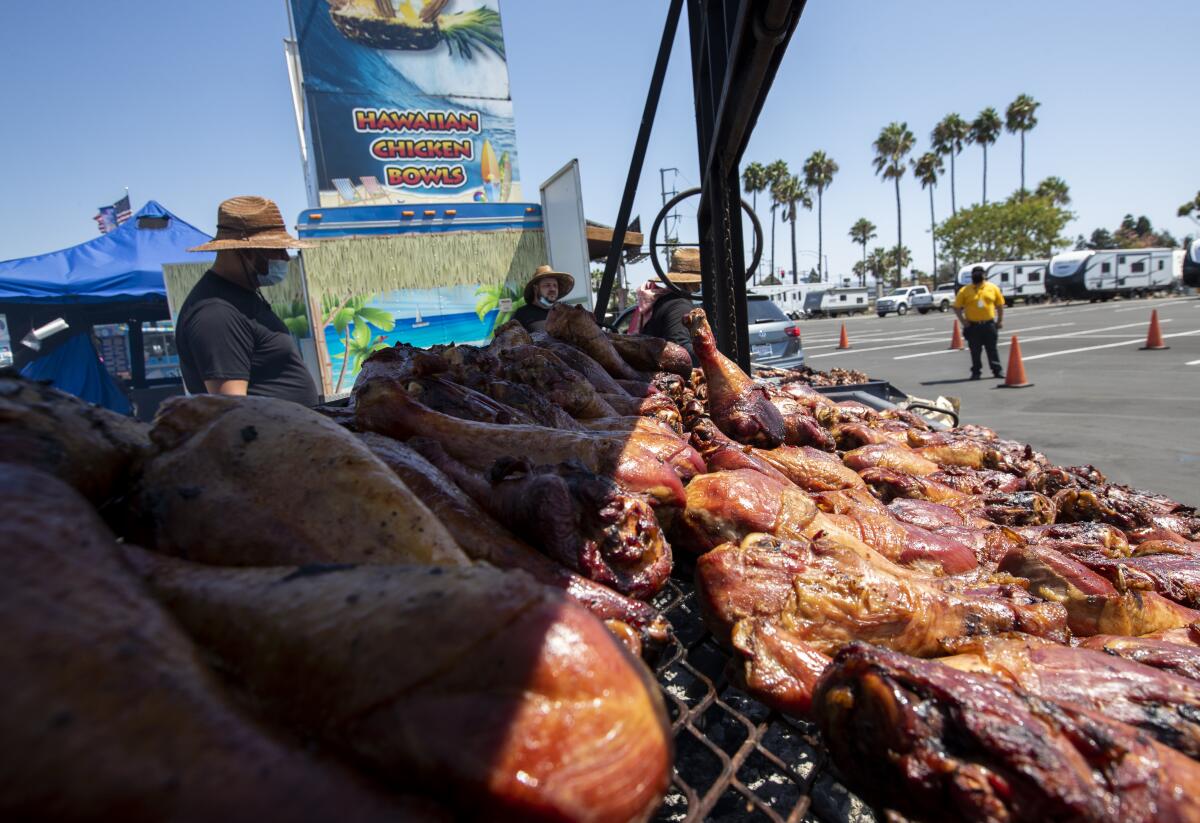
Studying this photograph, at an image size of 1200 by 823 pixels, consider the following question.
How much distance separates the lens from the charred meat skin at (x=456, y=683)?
695 mm

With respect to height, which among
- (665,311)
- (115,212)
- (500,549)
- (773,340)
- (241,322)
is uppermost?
(115,212)

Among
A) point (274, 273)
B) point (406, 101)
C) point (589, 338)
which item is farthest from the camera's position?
point (406, 101)

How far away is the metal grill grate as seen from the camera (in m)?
1.43

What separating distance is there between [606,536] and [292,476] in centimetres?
70

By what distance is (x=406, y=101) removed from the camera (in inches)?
548

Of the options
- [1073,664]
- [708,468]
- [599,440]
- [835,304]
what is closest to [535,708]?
[599,440]

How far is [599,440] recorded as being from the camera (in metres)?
1.95

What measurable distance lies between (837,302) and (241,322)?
4904 cm

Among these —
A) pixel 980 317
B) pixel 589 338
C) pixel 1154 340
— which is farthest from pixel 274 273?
pixel 1154 340

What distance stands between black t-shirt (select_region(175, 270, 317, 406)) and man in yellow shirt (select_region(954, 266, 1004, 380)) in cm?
1254

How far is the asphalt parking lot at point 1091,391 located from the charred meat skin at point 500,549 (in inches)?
224

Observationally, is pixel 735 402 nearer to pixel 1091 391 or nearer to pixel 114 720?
pixel 114 720

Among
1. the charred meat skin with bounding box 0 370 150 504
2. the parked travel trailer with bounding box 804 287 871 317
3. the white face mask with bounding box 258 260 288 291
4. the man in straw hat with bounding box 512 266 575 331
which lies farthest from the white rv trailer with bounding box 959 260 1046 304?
the charred meat skin with bounding box 0 370 150 504

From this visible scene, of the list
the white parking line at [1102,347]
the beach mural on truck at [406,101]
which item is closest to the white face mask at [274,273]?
the beach mural on truck at [406,101]
